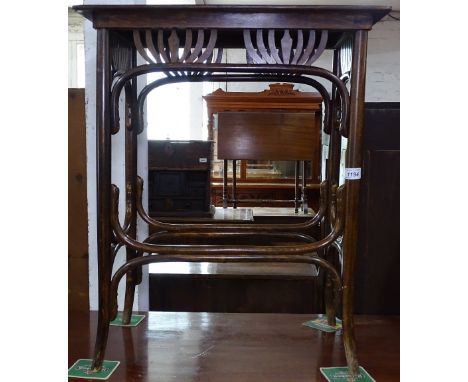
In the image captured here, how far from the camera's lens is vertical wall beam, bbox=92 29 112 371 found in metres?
1.14

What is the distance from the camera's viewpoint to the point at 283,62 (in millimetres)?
1126

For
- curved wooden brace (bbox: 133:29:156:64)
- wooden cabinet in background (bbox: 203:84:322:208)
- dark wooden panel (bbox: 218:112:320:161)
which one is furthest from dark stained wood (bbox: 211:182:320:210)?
curved wooden brace (bbox: 133:29:156:64)

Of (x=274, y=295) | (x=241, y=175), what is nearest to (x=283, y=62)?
(x=274, y=295)

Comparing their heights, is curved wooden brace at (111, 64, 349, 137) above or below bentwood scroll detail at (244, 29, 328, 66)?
below

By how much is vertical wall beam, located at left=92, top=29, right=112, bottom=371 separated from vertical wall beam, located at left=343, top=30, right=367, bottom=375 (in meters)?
0.59

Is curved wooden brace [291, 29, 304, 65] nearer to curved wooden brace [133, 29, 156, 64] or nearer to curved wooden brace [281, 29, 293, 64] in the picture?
curved wooden brace [281, 29, 293, 64]

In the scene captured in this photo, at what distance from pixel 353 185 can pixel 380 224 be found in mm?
693

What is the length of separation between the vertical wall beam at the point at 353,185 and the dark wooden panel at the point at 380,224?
64 centimetres

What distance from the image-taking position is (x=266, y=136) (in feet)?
11.9

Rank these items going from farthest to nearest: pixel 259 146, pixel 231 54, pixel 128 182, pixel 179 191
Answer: pixel 231 54 < pixel 259 146 < pixel 179 191 < pixel 128 182

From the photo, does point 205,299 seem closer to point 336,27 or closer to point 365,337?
point 365,337

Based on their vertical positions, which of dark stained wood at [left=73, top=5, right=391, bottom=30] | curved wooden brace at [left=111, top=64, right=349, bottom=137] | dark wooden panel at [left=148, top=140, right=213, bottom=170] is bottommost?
dark wooden panel at [left=148, top=140, right=213, bottom=170]

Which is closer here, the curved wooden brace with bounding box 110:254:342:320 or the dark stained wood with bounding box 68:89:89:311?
the curved wooden brace with bounding box 110:254:342:320

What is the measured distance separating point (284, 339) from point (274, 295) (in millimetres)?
782
